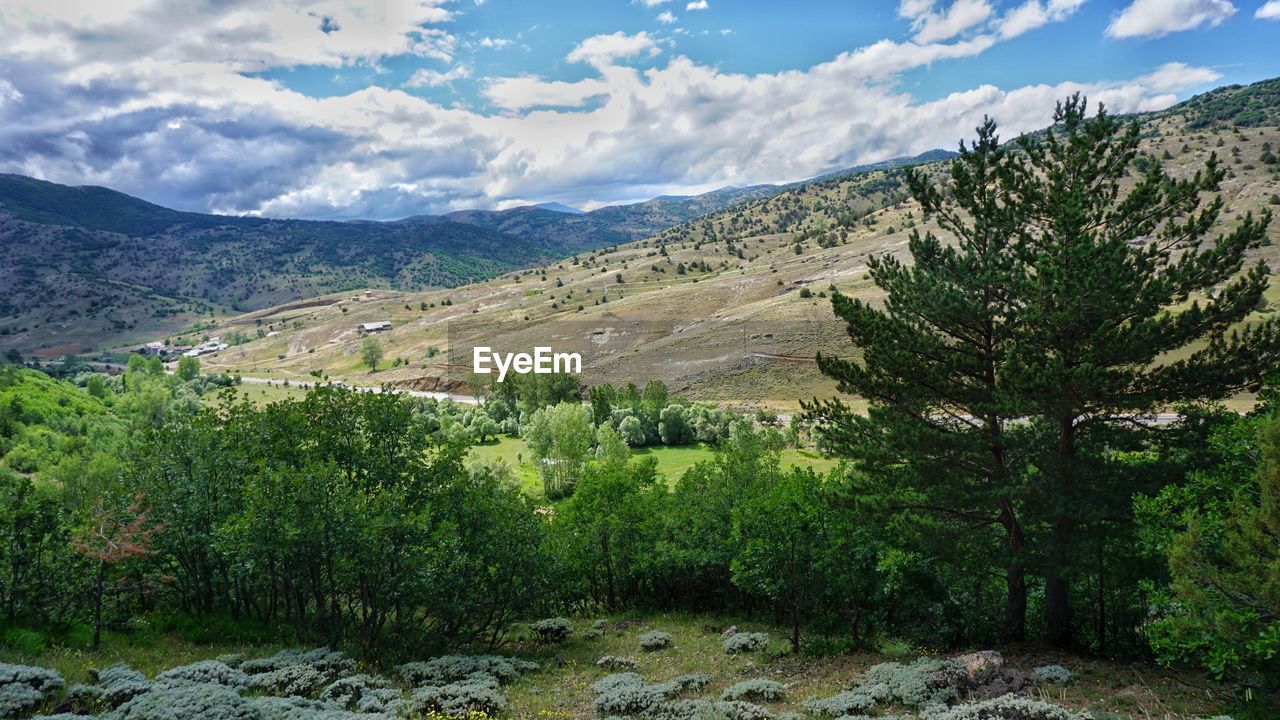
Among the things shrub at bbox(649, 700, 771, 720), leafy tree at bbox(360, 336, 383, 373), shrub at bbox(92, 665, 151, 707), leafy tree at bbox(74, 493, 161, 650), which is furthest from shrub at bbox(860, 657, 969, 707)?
leafy tree at bbox(360, 336, 383, 373)

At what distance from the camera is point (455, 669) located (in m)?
19.7

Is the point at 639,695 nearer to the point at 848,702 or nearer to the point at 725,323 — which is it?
the point at 848,702

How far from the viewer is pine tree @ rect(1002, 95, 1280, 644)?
17.2 meters

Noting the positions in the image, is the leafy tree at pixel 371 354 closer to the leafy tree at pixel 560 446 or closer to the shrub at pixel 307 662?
the leafy tree at pixel 560 446

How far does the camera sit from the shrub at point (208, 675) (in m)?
15.4

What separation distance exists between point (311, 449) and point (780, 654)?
20.1 meters

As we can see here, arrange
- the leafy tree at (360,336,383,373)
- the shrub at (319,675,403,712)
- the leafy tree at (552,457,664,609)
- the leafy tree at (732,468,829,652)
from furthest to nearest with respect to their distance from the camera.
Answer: the leafy tree at (360,336,383,373)
the leafy tree at (552,457,664,609)
the leafy tree at (732,468,829,652)
the shrub at (319,675,403,712)

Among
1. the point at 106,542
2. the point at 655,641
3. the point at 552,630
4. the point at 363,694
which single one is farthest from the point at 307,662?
the point at 655,641

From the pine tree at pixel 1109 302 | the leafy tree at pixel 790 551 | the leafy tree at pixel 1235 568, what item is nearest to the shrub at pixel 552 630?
the leafy tree at pixel 790 551

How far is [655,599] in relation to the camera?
132 ft

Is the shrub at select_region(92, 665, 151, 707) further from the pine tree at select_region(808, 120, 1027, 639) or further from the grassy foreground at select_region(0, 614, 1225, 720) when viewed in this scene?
the pine tree at select_region(808, 120, 1027, 639)

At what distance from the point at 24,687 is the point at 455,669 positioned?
9904 millimetres

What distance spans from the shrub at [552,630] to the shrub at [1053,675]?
709 inches

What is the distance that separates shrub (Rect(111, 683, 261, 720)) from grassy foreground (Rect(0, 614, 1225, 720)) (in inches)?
143
